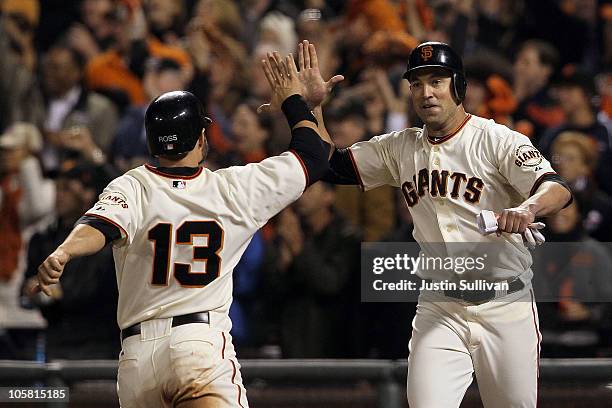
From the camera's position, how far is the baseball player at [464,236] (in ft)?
15.7

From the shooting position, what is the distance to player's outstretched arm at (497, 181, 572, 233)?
431cm

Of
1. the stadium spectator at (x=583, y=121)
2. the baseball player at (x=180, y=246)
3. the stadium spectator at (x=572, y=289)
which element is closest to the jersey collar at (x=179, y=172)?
the baseball player at (x=180, y=246)

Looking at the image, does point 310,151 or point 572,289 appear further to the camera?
point 572,289

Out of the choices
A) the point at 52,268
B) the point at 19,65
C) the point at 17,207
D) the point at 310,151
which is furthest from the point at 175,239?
the point at 19,65

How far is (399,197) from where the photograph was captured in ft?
23.1

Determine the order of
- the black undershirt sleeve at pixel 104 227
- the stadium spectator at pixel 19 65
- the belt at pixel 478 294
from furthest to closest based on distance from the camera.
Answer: the stadium spectator at pixel 19 65
the belt at pixel 478 294
the black undershirt sleeve at pixel 104 227

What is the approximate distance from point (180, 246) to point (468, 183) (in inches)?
52.3

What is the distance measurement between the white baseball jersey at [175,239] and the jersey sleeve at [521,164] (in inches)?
43.6

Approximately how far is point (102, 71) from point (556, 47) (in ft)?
11.2

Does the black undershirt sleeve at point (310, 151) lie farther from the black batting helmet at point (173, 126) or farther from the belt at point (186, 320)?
the belt at point (186, 320)

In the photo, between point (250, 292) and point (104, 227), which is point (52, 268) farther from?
point (250, 292)

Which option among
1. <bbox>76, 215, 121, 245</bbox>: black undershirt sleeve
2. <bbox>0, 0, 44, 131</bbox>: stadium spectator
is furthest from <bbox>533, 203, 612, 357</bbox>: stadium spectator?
<bbox>0, 0, 44, 131</bbox>: stadium spectator

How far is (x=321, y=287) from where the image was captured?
6.79 meters

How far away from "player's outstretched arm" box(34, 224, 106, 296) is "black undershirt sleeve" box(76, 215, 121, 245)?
14 mm
